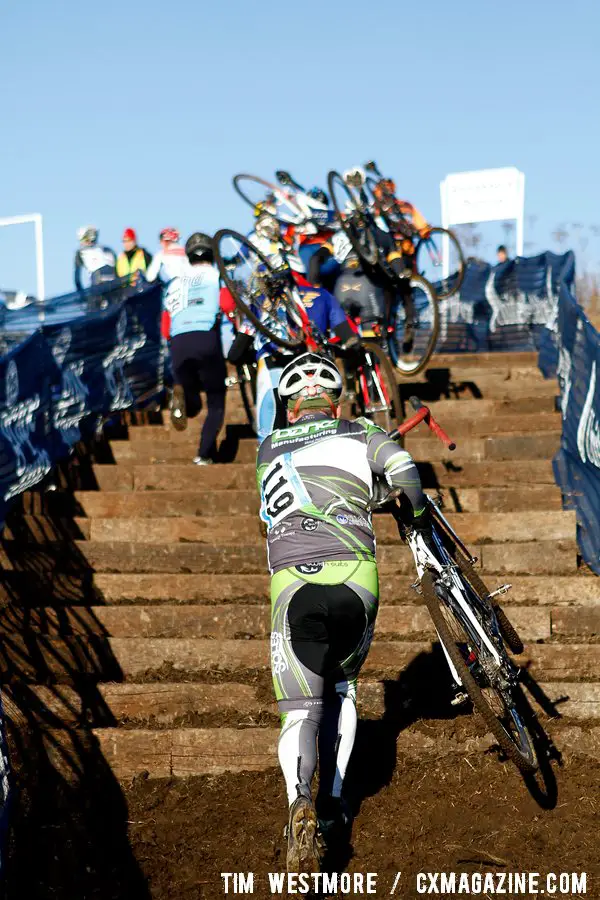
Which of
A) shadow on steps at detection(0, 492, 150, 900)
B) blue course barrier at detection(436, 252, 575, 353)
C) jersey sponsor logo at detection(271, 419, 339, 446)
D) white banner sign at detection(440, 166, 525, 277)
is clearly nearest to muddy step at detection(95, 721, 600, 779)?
shadow on steps at detection(0, 492, 150, 900)

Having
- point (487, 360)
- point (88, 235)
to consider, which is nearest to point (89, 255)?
point (88, 235)

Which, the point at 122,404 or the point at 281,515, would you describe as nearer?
the point at 281,515

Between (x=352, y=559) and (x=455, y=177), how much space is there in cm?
1685

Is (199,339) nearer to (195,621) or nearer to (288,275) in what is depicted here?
(288,275)

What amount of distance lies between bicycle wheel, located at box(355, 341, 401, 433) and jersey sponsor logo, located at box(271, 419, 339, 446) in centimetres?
423

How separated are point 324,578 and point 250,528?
4.02 m

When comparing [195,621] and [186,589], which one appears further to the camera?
[186,589]

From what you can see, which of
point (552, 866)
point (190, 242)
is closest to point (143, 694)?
point (552, 866)

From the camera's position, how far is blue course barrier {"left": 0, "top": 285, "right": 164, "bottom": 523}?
31.9 ft

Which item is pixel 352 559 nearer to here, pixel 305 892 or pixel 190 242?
pixel 305 892

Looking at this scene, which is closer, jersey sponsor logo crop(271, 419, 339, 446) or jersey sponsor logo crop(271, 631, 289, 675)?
jersey sponsor logo crop(271, 631, 289, 675)

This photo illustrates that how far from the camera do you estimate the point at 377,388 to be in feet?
35.8

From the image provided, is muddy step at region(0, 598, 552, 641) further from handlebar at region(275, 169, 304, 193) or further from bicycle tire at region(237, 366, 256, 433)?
handlebar at region(275, 169, 304, 193)

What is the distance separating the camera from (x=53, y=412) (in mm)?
10812
